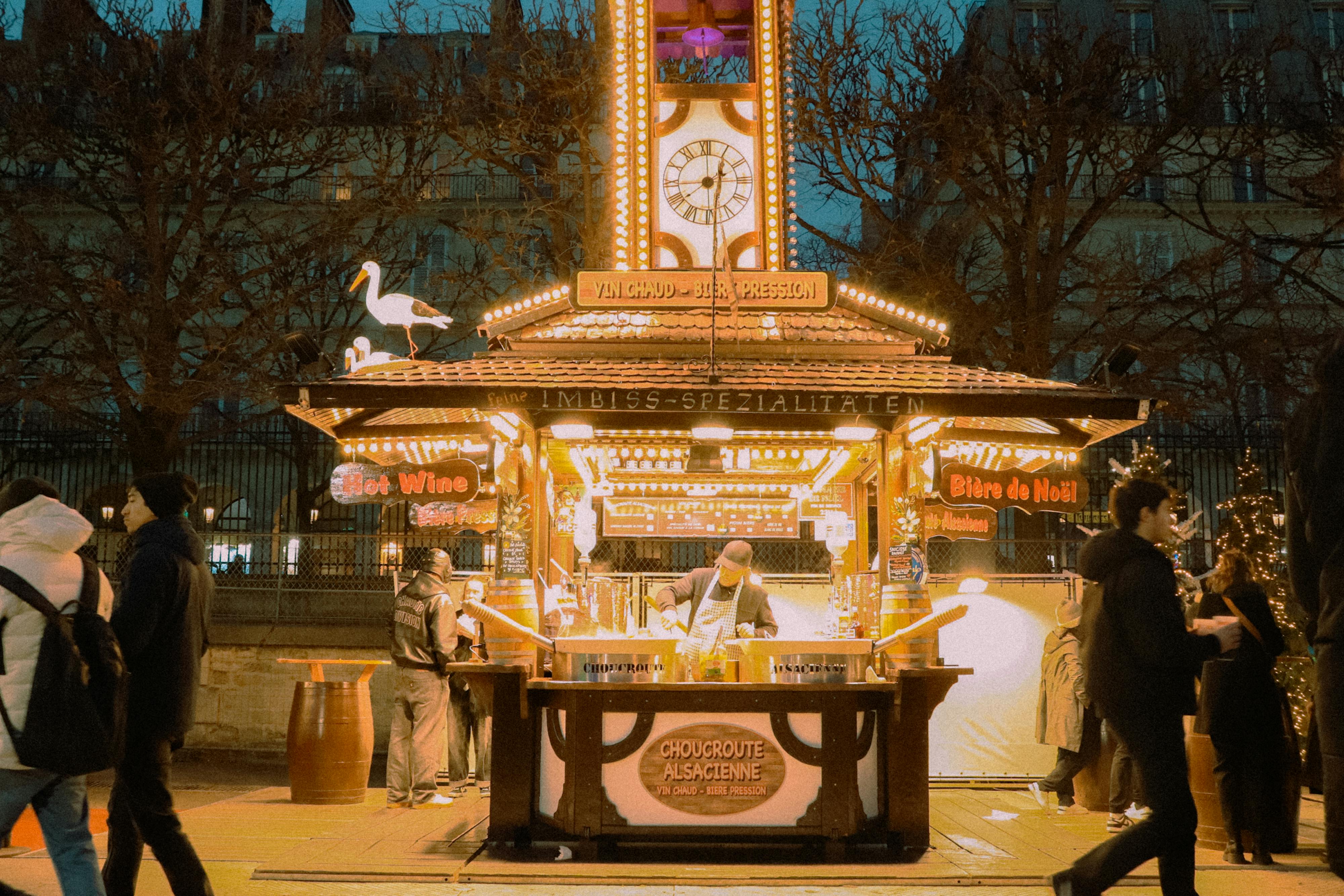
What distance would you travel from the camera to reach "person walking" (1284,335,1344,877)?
10.2 ft

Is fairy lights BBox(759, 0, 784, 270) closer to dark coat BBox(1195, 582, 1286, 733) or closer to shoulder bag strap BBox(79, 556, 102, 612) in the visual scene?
dark coat BBox(1195, 582, 1286, 733)

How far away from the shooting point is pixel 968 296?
20141mm

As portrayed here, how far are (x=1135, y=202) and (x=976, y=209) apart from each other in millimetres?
13881

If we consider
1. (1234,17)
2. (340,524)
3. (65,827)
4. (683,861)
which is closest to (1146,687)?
(683,861)

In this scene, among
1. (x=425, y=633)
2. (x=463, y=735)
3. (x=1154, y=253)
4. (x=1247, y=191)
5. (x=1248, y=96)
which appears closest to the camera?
(x=425, y=633)

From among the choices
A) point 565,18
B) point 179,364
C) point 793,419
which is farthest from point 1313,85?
point 179,364

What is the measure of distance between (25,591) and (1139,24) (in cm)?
3364

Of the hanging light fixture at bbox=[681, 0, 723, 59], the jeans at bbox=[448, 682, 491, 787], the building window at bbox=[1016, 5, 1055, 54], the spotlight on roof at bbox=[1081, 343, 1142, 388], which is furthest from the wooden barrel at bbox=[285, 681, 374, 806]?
the building window at bbox=[1016, 5, 1055, 54]

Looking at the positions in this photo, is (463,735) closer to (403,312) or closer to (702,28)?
(403,312)

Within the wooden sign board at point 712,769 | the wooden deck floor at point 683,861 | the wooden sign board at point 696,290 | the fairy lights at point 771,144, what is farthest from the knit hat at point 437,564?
the fairy lights at point 771,144

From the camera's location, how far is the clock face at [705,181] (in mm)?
11109

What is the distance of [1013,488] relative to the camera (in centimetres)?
884

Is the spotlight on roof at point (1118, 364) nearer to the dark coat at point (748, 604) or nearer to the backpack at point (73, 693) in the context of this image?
the dark coat at point (748, 604)

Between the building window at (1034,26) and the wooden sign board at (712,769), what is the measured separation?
14.4 meters
